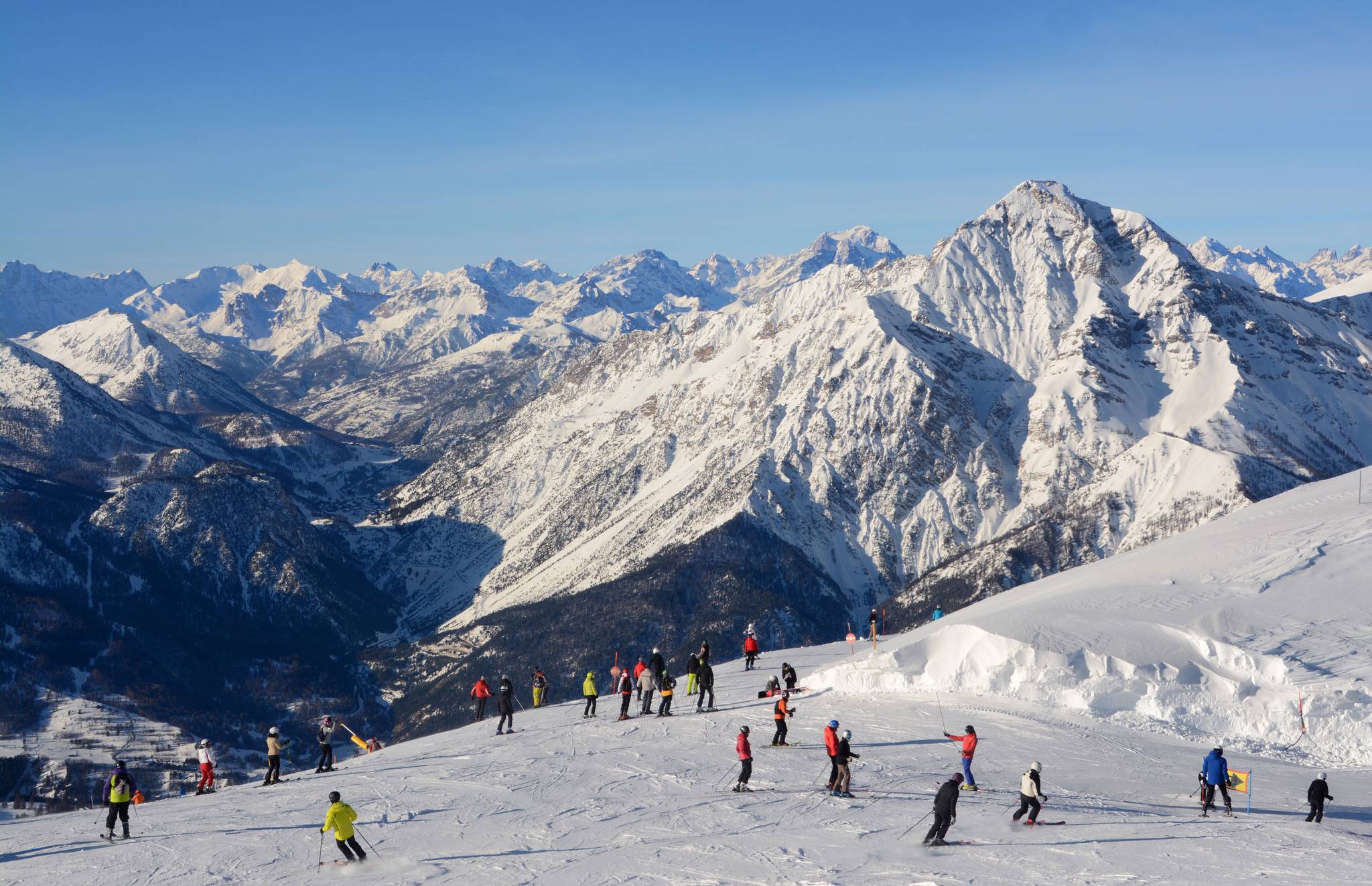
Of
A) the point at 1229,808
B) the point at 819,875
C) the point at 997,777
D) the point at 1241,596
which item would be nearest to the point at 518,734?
the point at 997,777

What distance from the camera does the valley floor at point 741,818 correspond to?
34.3 metres

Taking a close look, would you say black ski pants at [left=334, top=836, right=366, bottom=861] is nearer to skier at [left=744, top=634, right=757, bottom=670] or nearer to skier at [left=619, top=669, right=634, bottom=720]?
skier at [left=619, top=669, right=634, bottom=720]

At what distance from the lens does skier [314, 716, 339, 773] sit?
165 ft

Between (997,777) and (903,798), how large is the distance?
17.5 ft

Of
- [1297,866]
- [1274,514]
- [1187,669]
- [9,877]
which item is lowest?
[9,877]

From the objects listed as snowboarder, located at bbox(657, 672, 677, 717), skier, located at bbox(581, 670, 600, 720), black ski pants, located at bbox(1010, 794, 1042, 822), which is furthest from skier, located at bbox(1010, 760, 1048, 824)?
skier, located at bbox(581, 670, 600, 720)

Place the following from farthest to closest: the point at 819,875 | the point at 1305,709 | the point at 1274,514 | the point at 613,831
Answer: the point at 1274,514, the point at 1305,709, the point at 613,831, the point at 819,875

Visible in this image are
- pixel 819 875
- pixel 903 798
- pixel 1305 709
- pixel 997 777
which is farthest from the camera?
pixel 1305 709

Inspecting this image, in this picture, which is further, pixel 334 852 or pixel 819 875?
pixel 334 852

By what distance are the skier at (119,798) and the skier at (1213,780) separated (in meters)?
37.4

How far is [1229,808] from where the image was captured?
40.8m

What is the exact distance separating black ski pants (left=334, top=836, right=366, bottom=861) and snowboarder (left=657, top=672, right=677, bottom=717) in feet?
72.0

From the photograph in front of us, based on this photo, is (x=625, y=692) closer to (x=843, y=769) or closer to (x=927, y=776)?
(x=927, y=776)

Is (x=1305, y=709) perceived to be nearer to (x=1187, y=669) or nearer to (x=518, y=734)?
(x=1187, y=669)
